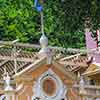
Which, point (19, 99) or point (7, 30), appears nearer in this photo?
point (19, 99)

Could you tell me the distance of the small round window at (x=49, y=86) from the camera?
34.7 feet

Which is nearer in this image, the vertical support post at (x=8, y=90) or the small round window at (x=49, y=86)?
the vertical support post at (x=8, y=90)

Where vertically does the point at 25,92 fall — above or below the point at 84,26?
below

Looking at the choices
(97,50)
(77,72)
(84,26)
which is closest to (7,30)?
(97,50)

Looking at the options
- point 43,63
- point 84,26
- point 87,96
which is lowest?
point 87,96

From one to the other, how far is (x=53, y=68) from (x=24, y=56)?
746mm

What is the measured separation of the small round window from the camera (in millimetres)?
10578

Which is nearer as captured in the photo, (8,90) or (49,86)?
(8,90)

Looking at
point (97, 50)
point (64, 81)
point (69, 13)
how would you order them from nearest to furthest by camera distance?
point (69, 13) < point (64, 81) < point (97, 50)

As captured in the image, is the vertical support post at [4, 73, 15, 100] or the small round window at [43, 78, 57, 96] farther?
the small round window at [43, 78, 57, 96]

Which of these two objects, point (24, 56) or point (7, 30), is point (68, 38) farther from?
point (7, 30)

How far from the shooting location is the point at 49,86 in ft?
34.9

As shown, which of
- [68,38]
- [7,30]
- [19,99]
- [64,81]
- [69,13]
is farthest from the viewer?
[7,30]

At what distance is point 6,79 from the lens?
9844 mm
